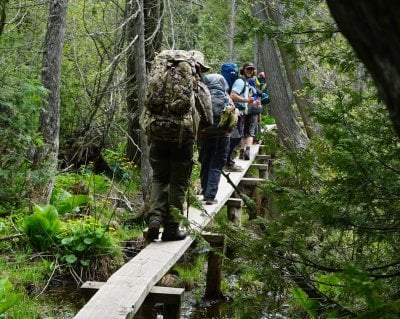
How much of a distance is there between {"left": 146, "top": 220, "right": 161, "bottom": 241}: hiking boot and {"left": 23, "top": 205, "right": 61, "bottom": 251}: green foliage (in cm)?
143

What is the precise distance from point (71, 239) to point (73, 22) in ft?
23.6

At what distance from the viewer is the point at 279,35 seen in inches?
158

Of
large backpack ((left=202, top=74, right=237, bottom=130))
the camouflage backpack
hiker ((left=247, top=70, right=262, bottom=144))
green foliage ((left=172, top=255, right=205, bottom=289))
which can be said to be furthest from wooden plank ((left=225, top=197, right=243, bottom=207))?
the camouflage backpack

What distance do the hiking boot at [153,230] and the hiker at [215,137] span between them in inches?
61.6

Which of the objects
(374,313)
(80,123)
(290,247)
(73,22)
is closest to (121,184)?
(80,123)

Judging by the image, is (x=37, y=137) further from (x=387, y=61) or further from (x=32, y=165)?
(x=387, y=61)

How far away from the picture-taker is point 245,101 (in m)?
9.72

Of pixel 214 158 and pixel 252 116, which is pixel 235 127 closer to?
pixel 252 116

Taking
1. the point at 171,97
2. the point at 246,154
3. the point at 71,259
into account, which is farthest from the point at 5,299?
the point at 246,154

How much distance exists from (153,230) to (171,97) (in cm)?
146

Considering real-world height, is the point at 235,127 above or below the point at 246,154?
above

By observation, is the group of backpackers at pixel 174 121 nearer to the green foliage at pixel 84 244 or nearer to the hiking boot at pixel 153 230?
the hiking boot at pixel 153 230

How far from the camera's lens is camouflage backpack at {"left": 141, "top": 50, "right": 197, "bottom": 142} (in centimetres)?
536

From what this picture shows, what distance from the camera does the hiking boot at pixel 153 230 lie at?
5961 millimetres
